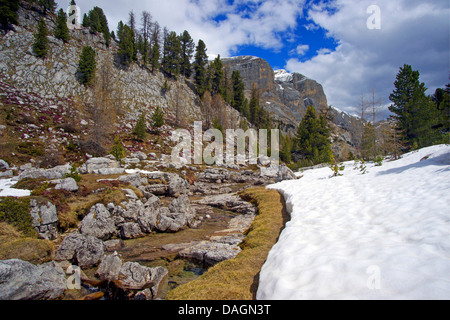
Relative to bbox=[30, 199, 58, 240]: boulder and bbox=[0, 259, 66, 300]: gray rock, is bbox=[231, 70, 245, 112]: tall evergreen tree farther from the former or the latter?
bbox=[0, 259, 66, 300]: gray rock

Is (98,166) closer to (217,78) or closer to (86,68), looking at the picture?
(86,68)

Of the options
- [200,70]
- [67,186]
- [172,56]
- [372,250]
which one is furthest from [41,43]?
[372,250]

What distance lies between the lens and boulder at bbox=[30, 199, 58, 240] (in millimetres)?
10430

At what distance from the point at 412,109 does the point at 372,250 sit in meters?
36.6

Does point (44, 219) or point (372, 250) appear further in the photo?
point (44, 219)

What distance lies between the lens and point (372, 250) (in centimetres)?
475

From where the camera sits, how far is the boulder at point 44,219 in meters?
10.4

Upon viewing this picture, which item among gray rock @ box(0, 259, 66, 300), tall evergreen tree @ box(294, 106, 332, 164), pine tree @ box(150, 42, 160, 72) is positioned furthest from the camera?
pine tree @ box(150, 42, 160, 72)

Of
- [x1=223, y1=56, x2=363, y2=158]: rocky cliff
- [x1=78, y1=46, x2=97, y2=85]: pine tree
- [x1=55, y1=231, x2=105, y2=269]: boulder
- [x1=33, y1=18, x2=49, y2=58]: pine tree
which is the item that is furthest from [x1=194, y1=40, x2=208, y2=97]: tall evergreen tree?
[x1=55, y1=231, x2=105, y2=269]: boulder

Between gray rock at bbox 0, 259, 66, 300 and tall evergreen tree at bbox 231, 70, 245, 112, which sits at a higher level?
tall evergreen tree at bbox 231, 70, 245, 112

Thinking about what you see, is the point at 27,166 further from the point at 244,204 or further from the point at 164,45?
the point at 164,45

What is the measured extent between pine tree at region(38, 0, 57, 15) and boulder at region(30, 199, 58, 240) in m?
81.5

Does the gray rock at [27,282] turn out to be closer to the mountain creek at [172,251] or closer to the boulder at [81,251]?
the mountain creek at [172,251]

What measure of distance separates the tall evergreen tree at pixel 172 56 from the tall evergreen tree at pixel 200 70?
704 centimetres
